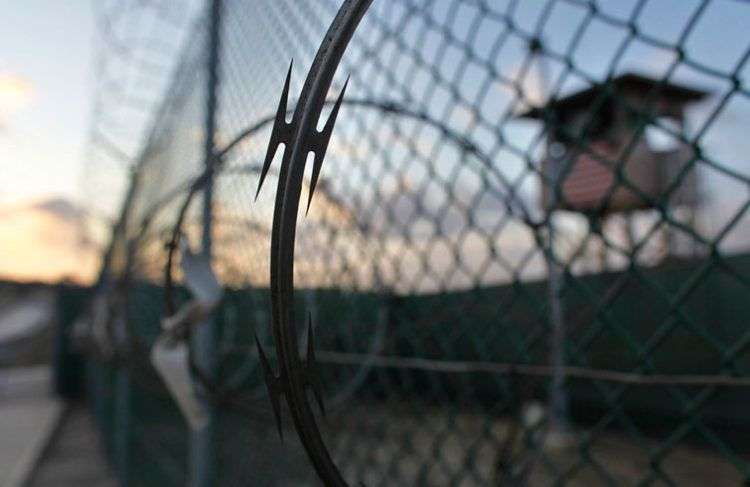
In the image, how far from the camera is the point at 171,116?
2410mm

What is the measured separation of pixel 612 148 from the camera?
6.36 metres

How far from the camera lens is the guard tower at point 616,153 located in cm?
91

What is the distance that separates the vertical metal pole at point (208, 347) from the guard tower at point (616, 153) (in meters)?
0.81

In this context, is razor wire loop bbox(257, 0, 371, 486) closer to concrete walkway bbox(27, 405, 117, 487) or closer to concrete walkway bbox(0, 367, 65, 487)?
concrete walkway bbox(27, 405, 117, 487)

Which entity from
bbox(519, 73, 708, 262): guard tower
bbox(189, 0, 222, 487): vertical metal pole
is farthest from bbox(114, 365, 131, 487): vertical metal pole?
bbox(519, 73, 708, 262): guard tower

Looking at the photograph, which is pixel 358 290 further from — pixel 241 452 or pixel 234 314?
pixel 241 452

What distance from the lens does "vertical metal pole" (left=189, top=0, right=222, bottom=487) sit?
66.6 inches

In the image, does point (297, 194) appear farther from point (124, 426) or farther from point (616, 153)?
point (616, 153)

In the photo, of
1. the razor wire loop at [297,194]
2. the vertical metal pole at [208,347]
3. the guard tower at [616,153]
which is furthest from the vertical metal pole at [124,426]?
the razor wire loop at [297,194]

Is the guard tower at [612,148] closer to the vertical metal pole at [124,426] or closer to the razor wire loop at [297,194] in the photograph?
the razor wire loop at [297,194]

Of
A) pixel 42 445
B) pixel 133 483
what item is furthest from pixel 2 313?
pixel 133 483

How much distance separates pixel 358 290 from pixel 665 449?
0.81m

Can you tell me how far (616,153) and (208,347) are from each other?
3230 millimetres

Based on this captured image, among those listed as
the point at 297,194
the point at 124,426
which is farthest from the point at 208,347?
the point at 124,426
